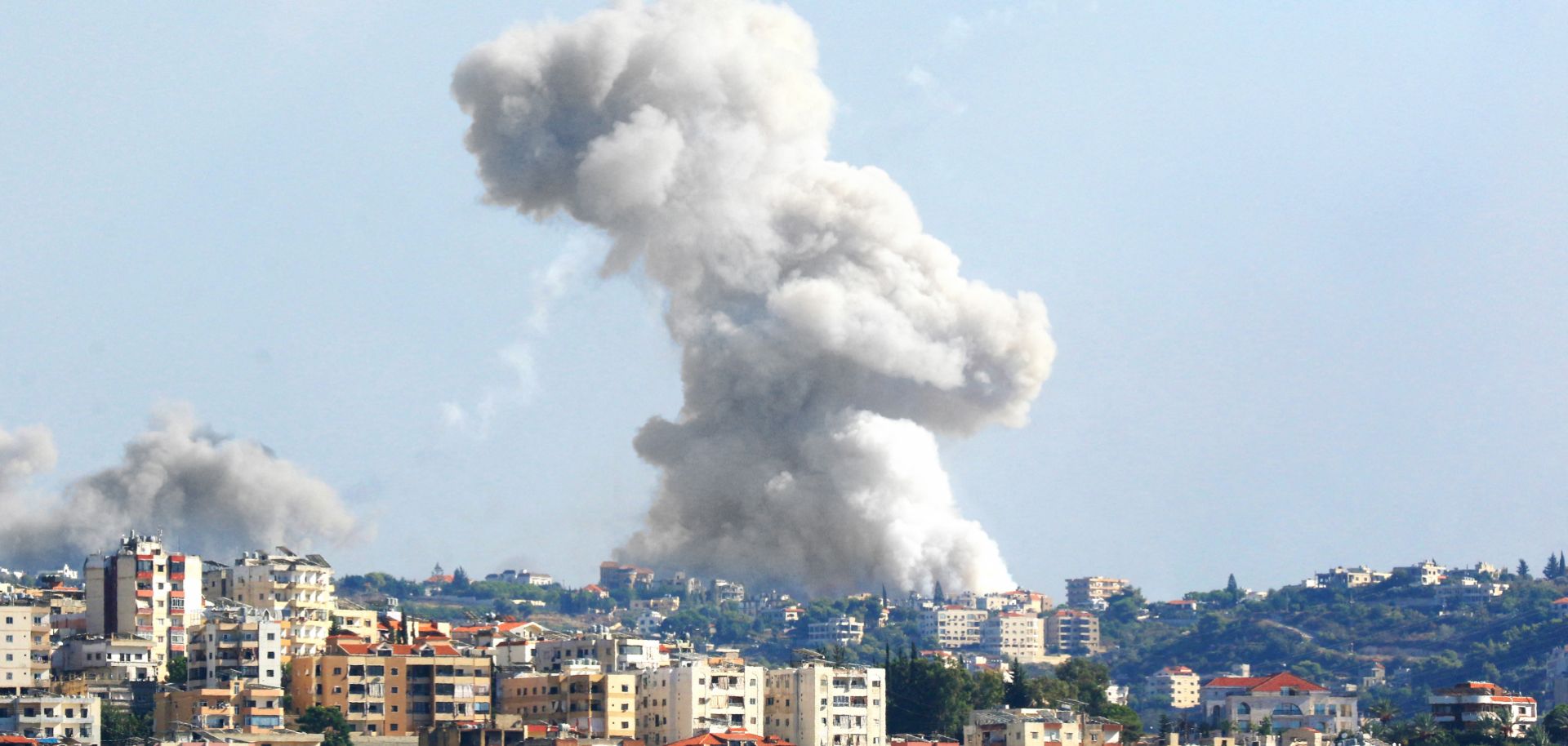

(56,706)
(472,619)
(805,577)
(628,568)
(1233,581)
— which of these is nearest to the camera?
(56,706)

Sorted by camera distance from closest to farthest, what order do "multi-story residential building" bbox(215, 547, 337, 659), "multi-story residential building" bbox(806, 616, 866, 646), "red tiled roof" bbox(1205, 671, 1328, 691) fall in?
"multi-story residential building" bbox(215, 547, 337, 659)
"red tiled roof" bbox(1205, 671, 1328, 691)
"multi-story residential building" bbox(806, 616, 866, 646)

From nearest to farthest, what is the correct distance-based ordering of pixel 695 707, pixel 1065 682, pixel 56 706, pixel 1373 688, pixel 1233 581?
pixel 56 706, pixel 695 707, pixel 1065 682, pixel 1373 688, pixel 1233 581

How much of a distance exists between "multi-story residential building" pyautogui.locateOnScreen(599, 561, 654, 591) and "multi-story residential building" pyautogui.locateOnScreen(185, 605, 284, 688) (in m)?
76.9

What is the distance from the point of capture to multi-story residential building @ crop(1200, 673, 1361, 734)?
98.8 m

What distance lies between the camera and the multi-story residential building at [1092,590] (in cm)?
17700

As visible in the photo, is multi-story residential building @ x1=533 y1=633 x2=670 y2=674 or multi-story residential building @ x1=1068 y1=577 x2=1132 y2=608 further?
multi-story residential building @ x1=1068 y1=577 x2=1132 y2=608

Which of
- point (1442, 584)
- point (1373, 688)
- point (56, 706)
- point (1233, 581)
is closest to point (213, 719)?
point (56, 706)

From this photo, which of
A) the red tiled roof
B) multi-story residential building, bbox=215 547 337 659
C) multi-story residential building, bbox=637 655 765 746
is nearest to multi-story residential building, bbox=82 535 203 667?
multi-story residential building, bbox=215 547 337 659

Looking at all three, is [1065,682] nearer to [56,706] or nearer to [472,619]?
[472,619]

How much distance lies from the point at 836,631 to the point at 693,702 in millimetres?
66957

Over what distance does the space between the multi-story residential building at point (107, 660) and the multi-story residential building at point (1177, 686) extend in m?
65.6

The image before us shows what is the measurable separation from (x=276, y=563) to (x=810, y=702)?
16.1 m

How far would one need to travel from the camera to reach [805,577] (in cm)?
11525

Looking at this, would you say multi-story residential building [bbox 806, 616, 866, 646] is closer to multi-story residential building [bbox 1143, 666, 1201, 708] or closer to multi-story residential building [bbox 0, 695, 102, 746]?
multi-story residential building [bbox 1143, 666, 1201, 708]
